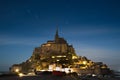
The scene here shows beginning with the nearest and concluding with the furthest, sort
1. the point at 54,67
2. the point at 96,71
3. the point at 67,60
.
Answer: the point at 54,67 → the point at 96,71 → the point at 67,60

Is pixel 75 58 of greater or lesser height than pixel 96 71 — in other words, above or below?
above

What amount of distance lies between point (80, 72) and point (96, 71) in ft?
45.9

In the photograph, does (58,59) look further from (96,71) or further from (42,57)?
(96,71)

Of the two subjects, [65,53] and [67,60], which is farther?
[65,53]

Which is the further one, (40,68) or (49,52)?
(49,52)

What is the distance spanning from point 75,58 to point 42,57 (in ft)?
98.1

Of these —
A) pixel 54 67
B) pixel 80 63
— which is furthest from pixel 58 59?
pixel 54 67

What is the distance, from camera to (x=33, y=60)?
191000mm

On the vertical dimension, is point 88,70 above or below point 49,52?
below

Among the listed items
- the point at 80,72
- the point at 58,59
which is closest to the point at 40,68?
the point at 58,59

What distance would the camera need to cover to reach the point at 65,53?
198 metres

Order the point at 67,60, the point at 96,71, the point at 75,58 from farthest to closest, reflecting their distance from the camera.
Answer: the point at 75,58 → the point at 67,60 → the point at 96,71

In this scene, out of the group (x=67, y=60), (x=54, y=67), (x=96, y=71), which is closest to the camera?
(x=54, y=67)

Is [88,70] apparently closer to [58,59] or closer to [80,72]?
[80,72]
